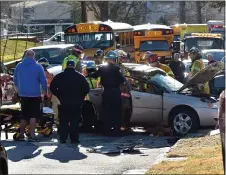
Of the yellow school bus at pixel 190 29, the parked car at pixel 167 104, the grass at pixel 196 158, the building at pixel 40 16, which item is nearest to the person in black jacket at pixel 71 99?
the parked car at pixel 167 104

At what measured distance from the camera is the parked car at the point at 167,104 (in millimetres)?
15008

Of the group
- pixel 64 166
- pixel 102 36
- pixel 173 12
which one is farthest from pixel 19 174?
pixel 173 12

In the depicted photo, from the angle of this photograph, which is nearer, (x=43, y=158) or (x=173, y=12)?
(x=43, y=158)

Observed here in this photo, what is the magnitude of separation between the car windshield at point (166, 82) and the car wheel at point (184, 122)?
0.58 metres

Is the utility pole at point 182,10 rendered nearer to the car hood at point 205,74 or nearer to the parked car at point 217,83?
the parked car at point 217,83

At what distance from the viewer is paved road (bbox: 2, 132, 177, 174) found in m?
10.9

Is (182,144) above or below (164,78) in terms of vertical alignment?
below

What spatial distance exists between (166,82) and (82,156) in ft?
12.8

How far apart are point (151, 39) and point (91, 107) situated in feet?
70.3

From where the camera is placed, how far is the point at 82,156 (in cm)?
1217

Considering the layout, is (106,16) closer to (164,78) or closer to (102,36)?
(102,36)

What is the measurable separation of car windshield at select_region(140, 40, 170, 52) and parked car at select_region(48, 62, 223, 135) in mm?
20349

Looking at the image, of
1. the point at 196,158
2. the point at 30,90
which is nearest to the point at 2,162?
the point at 196,158

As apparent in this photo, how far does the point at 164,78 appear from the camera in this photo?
1557 cm
